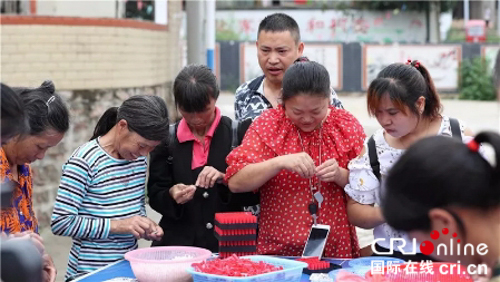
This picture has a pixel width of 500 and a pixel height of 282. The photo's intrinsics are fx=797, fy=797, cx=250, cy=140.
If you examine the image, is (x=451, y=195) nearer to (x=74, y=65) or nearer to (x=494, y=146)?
(x=494, y=146)

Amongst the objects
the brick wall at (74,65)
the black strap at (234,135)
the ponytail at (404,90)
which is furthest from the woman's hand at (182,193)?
the brick wall at (74,65)

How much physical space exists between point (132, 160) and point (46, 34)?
3.68m

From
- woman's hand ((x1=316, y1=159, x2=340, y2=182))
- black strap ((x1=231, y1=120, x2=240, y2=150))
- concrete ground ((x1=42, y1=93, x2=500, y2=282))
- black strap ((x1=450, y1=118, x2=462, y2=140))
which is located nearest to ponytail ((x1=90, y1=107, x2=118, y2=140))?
black strap ((x1=231, y1=120, x2=240, y2=150))

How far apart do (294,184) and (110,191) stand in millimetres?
776

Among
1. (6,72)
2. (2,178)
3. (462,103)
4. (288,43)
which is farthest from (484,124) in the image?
(2,178)

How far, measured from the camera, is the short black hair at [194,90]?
136 inches

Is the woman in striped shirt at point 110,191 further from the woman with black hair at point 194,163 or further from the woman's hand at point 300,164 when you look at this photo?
the woman's hand at point 300,164

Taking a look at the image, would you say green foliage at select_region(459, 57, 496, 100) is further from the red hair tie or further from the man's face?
the red hair tie

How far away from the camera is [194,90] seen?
136 inches

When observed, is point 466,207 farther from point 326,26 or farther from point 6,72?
point 326,26

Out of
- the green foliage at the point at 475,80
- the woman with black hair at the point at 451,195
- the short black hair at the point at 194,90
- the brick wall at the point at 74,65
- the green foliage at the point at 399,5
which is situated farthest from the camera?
the green foliage at the point at 399,5

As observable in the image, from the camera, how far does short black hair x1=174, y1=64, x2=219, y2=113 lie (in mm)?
3447

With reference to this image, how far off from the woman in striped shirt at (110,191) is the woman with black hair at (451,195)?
5.25 ft

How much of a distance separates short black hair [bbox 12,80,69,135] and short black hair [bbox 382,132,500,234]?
5.36 feet
